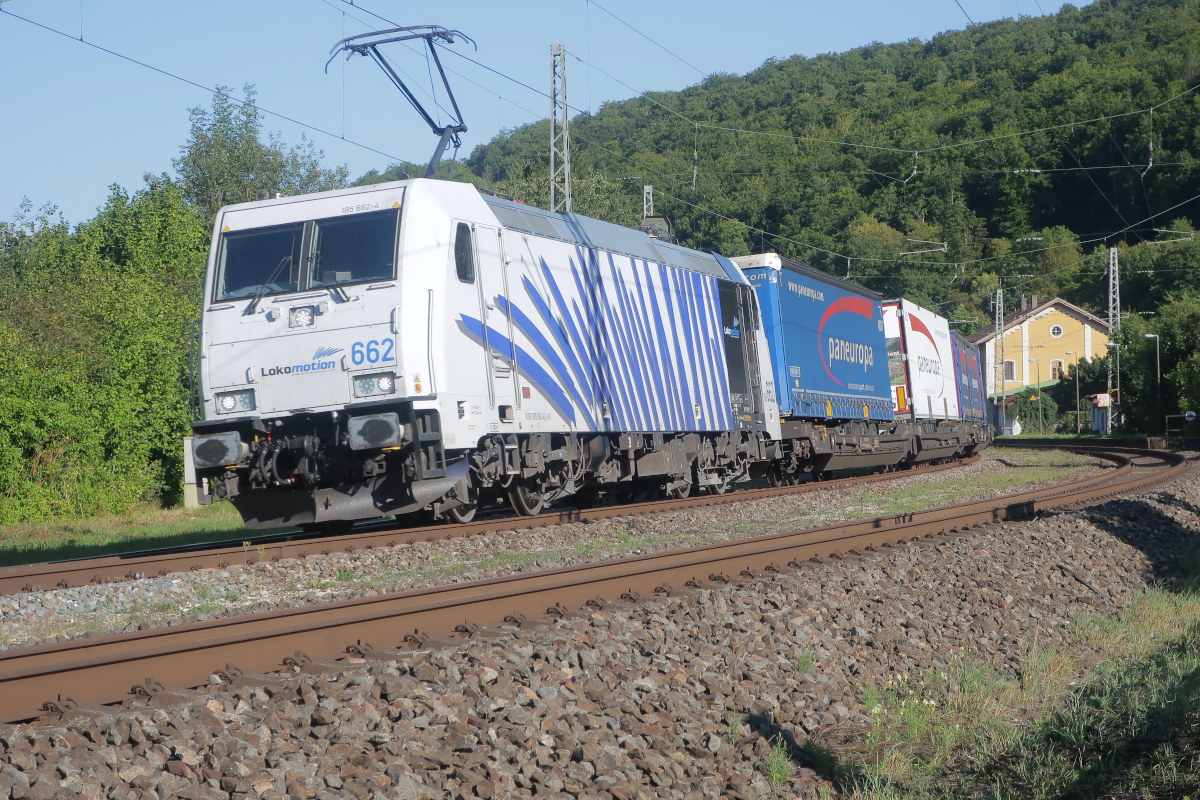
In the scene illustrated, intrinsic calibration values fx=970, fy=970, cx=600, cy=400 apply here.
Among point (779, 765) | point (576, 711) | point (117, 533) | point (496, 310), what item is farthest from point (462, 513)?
point (779, 765)

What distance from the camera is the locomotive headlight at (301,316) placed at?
984cm

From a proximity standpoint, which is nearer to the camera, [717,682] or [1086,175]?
[717,682]

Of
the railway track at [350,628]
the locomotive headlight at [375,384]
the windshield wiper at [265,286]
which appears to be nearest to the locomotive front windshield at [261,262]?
the windshield wiper at [265,286]

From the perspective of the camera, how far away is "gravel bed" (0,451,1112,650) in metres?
7.29

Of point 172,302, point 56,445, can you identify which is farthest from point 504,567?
point 172,302

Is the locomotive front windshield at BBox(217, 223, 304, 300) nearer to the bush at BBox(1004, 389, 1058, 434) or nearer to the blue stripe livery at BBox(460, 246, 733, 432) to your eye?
the blue stripe livery at BBox(460, 246, 733, 432)

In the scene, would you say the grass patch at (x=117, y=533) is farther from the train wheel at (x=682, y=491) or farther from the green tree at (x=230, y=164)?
the green tree at (x=230, y=164)

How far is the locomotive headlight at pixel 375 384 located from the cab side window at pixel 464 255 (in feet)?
4.62

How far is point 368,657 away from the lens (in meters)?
4.94

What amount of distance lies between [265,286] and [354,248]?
1.06 meters

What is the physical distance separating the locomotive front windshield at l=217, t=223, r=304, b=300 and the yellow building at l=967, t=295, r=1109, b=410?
77.5m

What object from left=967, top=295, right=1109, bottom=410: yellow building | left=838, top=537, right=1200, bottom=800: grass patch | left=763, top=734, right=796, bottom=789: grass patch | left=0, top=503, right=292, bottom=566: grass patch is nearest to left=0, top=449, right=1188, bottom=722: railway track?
left=763, top=734, right=796, bottom=789: grass patch

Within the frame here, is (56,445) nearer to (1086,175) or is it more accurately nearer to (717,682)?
(717,682)

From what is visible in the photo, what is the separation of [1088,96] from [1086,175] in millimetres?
13232
